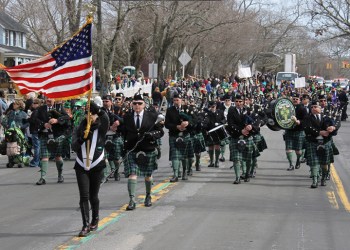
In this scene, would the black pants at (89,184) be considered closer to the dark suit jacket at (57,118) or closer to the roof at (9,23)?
the dark suit jacket at (57,118)

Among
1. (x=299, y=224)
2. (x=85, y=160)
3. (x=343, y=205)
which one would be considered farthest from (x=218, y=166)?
(x=85, y=160)

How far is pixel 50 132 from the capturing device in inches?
540

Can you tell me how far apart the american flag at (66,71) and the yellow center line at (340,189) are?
15.8ft

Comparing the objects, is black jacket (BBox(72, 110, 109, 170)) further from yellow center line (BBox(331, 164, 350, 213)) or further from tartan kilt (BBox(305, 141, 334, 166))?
tartan kilt (BBox(305, 141, 334, 166))

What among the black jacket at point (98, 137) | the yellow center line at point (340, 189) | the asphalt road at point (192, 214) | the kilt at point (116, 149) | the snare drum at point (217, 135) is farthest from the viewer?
the snare drum at point (217, 135)

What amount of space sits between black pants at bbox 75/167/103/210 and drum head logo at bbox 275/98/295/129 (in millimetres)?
7559

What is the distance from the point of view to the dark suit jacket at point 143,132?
428 inches

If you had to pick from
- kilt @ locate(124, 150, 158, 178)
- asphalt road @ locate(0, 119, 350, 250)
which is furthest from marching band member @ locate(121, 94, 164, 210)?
asphalt road @ locate(0, 119, 350, 250)

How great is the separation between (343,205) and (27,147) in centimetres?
884

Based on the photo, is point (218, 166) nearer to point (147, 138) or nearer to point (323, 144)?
point (323, 144)

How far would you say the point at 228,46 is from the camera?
230 ft

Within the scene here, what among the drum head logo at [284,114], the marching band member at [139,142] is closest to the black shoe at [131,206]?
the marching band member at [139,142]

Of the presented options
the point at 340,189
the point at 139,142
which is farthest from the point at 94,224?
the point at 340,189

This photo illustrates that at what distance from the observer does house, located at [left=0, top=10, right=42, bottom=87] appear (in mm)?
52466
